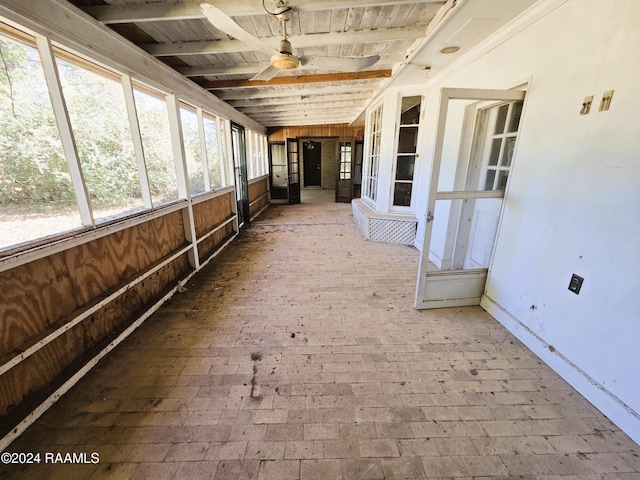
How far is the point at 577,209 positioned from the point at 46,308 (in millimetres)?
3458

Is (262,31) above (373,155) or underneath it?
above

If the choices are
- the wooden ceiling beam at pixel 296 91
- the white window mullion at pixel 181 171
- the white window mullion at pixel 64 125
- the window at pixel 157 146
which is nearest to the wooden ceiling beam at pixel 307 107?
the wooden ceiling beam at pixel 296 91

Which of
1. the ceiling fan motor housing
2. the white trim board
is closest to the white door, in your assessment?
the white trim board

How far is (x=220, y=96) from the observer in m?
4.41

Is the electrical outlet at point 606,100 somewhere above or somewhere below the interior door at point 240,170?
above

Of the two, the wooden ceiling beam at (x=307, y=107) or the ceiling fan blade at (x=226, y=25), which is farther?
the wooden ceiling beam at (x=307, y=107)

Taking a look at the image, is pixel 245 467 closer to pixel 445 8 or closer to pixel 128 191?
pixel 128 191

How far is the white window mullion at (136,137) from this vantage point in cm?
231

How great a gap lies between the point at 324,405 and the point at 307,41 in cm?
303

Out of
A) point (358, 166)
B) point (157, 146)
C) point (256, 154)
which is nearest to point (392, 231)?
point (157, 146)

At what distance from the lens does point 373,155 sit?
533 centimetres

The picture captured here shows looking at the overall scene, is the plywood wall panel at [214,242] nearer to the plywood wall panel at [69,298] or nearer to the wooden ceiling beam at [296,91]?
the plywood wall panel at [69,298]

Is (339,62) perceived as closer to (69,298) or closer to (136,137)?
(136,137)

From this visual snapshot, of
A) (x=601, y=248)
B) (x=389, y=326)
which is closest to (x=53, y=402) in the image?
(x=389, y=326)
